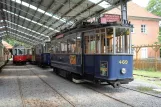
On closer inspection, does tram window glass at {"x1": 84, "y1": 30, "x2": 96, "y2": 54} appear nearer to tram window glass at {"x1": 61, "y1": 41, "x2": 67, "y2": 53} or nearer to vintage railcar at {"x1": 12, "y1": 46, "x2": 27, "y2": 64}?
tram window glass at {"x1": 61, "y1": 41, "x2": 67, "y2": 53}

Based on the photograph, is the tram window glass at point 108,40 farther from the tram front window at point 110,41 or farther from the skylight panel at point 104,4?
the skylight panel at point 104,4

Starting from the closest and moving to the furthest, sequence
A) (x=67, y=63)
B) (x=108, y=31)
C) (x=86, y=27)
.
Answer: (x=108, y=31) → (x=86, y=27) → (x=67, y=63)

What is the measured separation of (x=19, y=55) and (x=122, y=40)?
86.3ft

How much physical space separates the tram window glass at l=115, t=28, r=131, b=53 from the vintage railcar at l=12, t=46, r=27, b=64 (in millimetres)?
25878

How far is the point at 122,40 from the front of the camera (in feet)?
35.4

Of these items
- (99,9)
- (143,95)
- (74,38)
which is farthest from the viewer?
(99,9)

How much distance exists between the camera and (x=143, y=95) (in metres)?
9.75

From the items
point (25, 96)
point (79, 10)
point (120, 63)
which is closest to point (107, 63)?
point (120, 63)

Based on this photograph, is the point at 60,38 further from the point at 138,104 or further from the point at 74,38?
the point at 138,104

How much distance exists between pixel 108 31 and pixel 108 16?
1.00 metres

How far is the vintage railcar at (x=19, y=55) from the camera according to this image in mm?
34688

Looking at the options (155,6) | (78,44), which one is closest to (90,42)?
(78,44)

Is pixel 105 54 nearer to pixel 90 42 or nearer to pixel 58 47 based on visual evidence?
pixel 90 42

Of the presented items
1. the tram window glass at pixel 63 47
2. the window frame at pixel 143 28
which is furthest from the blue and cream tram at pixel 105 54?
the window frame at pixel 143 28
